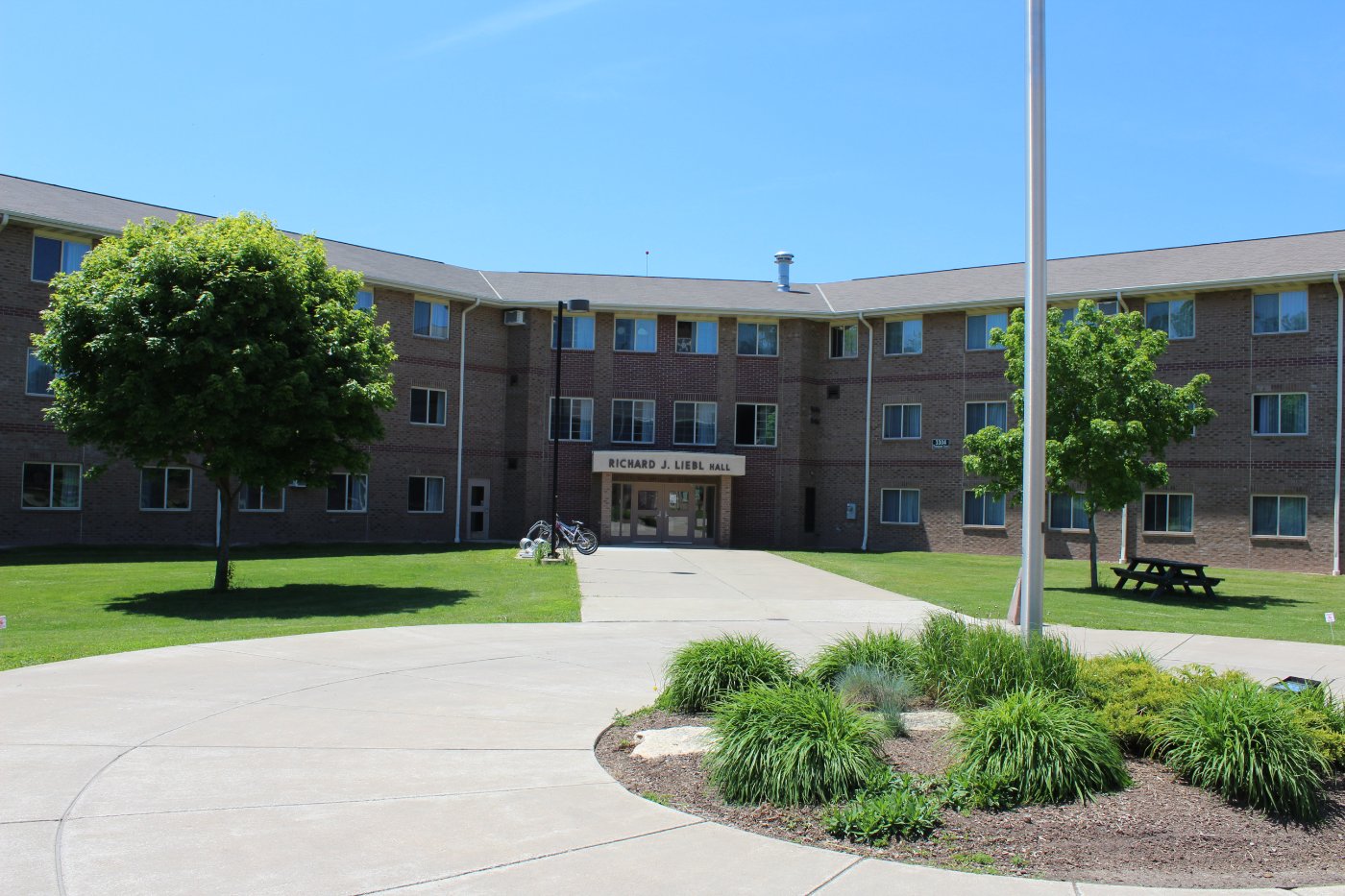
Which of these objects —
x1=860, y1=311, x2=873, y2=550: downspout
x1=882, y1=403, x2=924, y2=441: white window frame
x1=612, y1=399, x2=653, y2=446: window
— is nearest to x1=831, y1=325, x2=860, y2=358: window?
x1=860, y1=311, x2=873, y2=550: downspout

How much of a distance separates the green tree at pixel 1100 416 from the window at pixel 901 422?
1397 centimetres

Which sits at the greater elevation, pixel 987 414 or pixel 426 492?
pixel 987 414

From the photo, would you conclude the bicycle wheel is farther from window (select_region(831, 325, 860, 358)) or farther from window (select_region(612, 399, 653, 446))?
window (select_region(831, 325, 860, 358))

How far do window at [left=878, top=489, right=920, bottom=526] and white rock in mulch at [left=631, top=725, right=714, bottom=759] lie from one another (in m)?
30.8

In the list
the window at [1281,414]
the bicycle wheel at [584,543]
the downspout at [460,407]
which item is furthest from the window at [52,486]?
the window at [1281,414]

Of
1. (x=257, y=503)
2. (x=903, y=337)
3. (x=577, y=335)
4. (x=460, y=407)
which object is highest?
(x=903, y=337)

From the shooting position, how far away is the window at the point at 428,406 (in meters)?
36.2

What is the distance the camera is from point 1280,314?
30906mm

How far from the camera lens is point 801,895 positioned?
4637 millimetres

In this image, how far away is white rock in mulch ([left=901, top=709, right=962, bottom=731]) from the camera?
7.62 m

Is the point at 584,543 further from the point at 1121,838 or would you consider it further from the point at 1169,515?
the point at 1121,838

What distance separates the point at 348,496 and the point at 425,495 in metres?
2.79

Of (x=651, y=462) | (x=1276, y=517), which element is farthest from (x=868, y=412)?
(x=1276, y=517)

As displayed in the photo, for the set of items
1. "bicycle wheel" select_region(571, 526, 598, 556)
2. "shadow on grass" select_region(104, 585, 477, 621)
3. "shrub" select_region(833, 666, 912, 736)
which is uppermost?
"shrub" select_region(833, 666, 912, 736)
